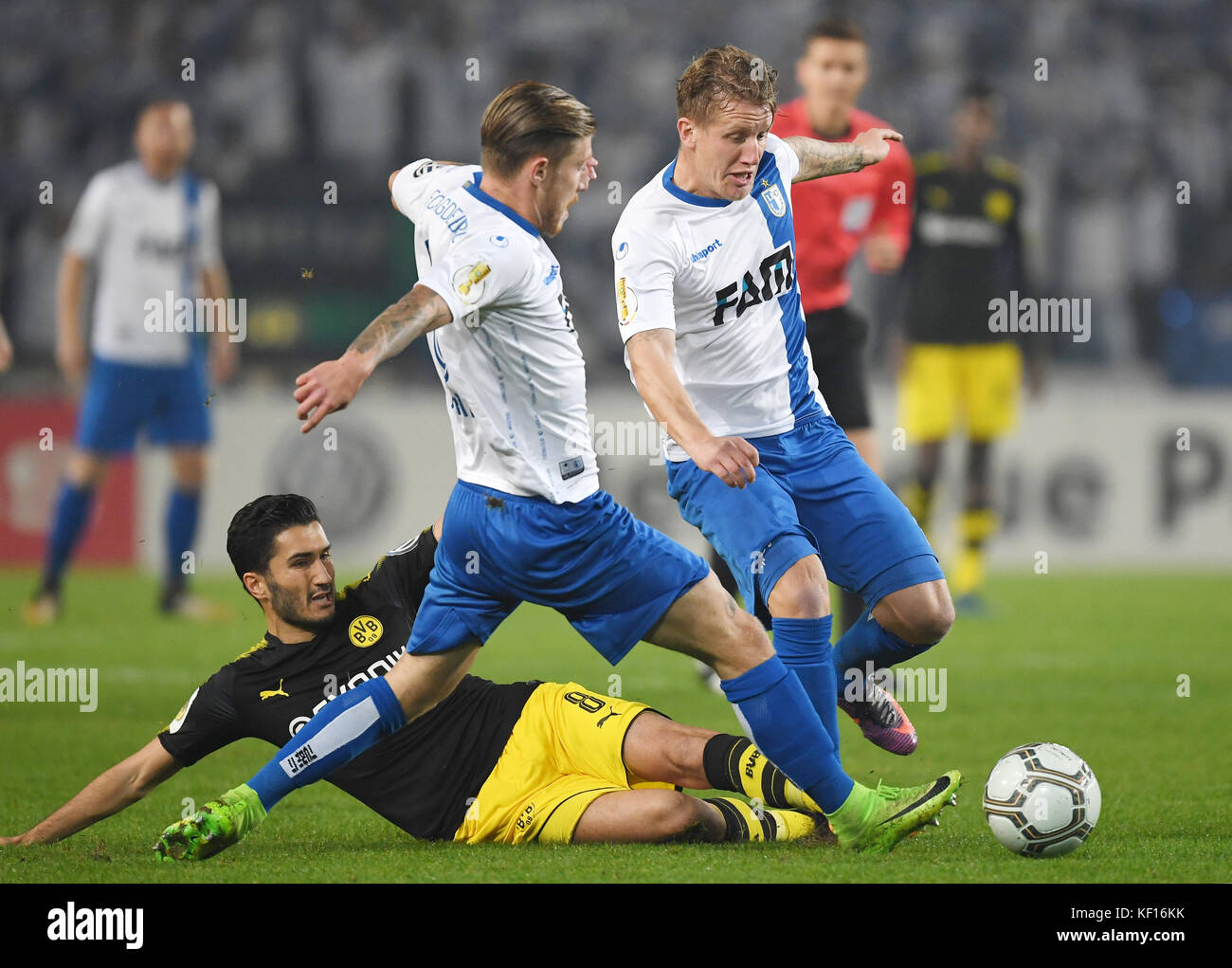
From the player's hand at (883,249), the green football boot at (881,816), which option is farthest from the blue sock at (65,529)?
the green football boot at (881,816)

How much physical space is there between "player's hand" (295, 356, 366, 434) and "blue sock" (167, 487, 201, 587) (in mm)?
6245

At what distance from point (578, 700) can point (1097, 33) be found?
479 inches

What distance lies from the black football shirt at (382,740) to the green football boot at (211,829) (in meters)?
0.30

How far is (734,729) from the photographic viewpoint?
5.94 metres

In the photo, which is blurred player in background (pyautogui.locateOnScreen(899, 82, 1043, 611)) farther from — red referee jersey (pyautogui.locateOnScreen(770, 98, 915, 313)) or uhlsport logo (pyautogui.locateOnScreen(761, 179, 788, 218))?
uhlsport logo (pyautogui.locateOnScreen(761, 179, 788, 218))

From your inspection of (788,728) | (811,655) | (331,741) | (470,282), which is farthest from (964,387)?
(470,282)

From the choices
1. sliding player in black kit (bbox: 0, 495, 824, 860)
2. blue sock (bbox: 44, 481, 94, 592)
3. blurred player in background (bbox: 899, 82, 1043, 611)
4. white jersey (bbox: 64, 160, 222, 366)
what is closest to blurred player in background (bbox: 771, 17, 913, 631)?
sliding player in black kit (bbox: 0, 495, 824, 860)

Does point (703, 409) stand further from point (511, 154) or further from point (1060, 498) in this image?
point (1060, 498)

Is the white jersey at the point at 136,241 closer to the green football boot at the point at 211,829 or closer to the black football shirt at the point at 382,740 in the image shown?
the black football shirt at the point at 382,740

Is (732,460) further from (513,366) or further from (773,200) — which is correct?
(773,200)

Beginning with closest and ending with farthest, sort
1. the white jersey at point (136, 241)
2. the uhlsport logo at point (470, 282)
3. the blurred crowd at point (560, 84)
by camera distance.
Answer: the uhlsport logo at point (470, 282) < the white jersey at point (136, 241) < the blurred crowd at point (560, 84)

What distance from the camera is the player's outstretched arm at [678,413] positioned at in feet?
12.2

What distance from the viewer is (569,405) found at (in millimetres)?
3895

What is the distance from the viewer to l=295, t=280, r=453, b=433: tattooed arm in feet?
10.4
